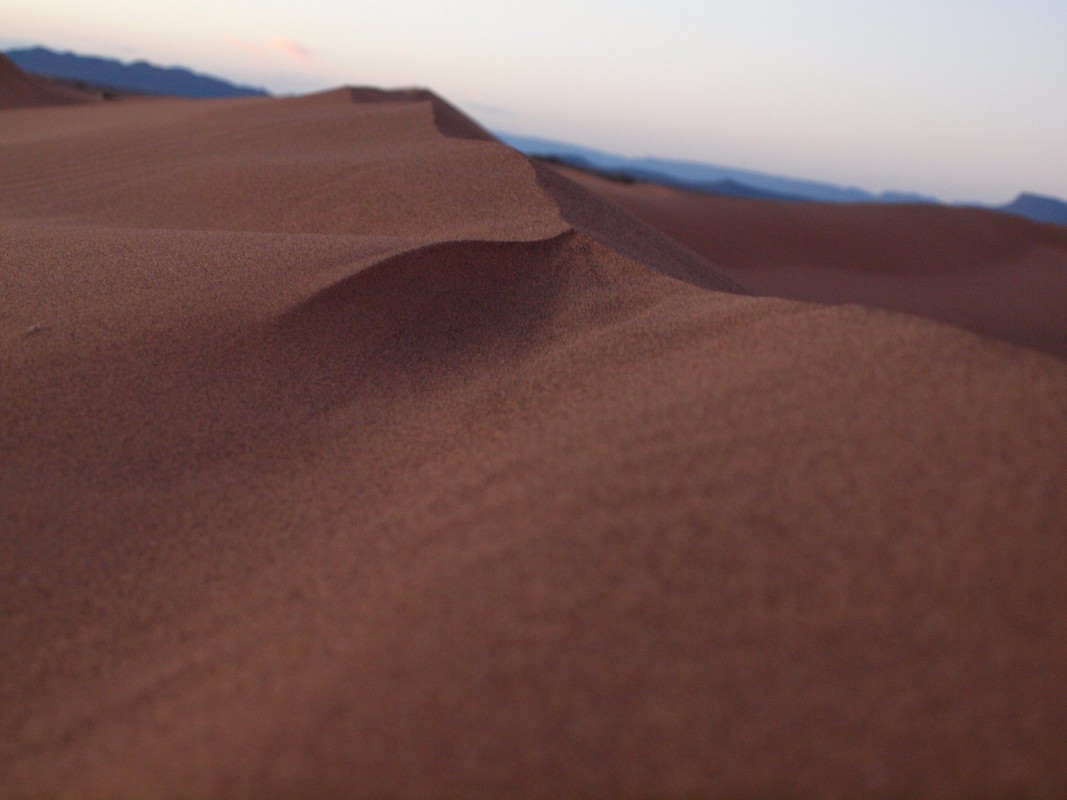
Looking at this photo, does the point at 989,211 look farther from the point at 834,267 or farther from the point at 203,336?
the point at 203,336

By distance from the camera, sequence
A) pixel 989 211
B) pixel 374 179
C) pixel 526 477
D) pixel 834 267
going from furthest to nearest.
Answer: pixel 989 211 < pixel 834 267 < pixel 374 179 < pixel 526 477

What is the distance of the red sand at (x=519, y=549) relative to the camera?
1.19m

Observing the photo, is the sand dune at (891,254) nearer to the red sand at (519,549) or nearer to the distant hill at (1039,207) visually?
the red sand at (519,549)

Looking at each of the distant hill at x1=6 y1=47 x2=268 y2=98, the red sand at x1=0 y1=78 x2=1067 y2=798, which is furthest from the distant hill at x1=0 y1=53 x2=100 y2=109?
the distant hill at x1=6 y1=47 x2=268 y2=98

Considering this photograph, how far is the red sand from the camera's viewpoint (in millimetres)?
1193

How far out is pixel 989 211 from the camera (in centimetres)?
1229

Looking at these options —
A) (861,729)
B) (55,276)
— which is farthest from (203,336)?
(861,729)

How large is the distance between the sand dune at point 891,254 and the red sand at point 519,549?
246 inches

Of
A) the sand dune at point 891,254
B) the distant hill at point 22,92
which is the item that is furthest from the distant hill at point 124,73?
the sand dune at point 891,254

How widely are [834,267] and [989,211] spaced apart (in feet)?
13.7

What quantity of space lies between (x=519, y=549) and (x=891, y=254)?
34.5 feet

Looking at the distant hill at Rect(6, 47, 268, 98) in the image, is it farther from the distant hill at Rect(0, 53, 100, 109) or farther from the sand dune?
the sand dune

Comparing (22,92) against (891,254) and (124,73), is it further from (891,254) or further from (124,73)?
(124,73)

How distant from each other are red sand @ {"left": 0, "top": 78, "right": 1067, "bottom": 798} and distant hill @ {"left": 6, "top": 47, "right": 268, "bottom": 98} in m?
65.0
